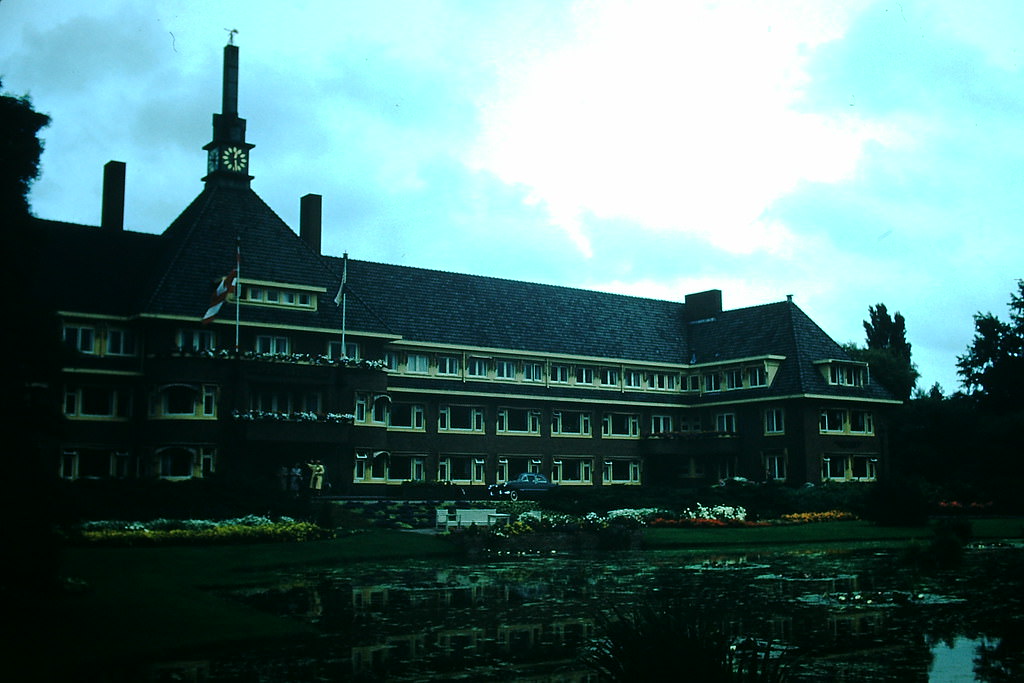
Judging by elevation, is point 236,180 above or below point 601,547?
above

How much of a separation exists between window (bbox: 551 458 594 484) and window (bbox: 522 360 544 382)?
5.09 meters

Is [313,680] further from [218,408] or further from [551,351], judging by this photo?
[551,351]

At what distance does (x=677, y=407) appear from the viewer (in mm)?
70125

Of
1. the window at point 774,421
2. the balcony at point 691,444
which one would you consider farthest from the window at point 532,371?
the window at point 774,421

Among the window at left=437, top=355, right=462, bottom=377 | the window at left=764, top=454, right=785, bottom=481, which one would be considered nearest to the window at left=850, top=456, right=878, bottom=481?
the window at left=764, top=454, right=785, bottom=481

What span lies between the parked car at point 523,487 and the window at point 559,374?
8756 millimetres

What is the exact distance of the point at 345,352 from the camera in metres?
54.3

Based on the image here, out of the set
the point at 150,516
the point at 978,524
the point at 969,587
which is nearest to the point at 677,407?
the point at 978,524

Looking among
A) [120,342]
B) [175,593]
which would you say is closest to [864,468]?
[120,342]

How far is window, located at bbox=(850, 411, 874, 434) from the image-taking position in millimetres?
65250

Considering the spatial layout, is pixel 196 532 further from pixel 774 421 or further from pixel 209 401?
pixel 774 421

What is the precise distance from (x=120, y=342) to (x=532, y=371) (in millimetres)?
24721

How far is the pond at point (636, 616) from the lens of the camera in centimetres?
1291

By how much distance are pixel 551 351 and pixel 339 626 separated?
159ft
